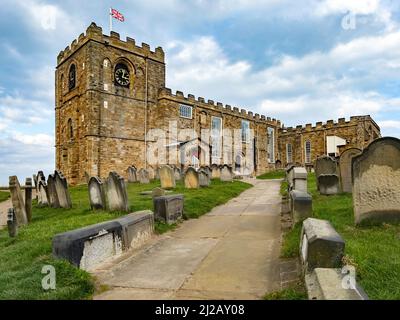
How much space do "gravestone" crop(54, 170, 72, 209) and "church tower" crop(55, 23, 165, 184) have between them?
14.7 m

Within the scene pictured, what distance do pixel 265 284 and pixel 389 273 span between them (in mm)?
1317

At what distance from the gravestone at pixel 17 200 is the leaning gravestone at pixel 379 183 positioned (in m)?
8.22

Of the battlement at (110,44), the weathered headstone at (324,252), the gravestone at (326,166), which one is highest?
the battlement at (110,44)

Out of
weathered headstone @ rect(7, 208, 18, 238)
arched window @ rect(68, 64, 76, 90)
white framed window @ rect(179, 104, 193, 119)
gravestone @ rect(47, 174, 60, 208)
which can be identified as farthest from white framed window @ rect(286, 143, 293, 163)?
weathered headstone @ rect(7, 208, 18, 238)

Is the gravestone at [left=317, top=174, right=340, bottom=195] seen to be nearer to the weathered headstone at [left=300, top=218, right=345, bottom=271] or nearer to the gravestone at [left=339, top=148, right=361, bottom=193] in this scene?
the gravestone at [left=339, top=148, right=361, bottom=193]

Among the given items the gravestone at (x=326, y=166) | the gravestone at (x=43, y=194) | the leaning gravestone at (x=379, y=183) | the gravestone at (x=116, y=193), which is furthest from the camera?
the gravestone at (x=43, y=194)

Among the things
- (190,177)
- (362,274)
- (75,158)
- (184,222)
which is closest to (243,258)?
(362,274)

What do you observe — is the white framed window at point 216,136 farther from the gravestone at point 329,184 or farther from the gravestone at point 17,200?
the gravestone at point 17,200

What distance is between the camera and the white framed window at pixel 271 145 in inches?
1745

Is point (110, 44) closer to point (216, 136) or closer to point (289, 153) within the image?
point (216, 136)

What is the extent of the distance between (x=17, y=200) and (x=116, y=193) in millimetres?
2828

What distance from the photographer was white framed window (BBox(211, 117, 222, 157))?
36.5 meters

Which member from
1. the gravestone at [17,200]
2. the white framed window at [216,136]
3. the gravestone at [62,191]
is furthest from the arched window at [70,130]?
the gravestone at [17,200]
